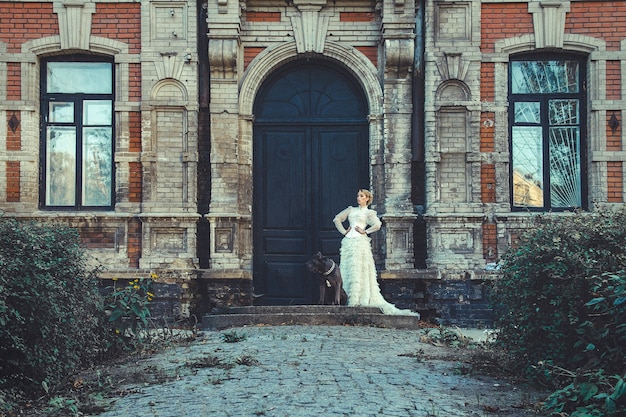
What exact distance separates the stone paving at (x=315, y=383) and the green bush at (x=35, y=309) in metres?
0.80

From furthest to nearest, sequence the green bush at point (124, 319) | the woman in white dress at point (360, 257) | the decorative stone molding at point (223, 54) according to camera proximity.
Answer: the decorative stone molding at point (223, 54)
the woman in white dress at point (360, 257)
the green bush at point (124, 319)

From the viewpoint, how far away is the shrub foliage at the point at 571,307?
6.33 m

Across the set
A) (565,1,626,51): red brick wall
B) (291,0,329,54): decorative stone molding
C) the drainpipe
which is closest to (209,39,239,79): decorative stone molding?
(291,0,329,54): decorative stone molding

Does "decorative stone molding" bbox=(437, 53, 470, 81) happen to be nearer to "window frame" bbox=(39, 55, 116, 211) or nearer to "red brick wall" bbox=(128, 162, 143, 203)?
"red brick wall" bbox=(128, 162, 143, 203)

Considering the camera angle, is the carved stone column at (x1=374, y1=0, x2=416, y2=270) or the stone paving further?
the carved stone column at (x1=374, y1=0, x2=416, y2=270)

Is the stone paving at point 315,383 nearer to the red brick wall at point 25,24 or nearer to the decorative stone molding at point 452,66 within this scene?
the decorative stone molding at point 452,66

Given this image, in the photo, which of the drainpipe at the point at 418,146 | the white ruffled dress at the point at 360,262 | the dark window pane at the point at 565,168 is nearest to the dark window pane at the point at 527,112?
the dark window pane at the point at 565,168

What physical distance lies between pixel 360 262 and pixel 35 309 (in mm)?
6035

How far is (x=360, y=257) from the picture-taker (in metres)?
12.7

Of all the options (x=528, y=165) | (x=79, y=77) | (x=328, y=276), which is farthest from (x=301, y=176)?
(x=79, y=77)

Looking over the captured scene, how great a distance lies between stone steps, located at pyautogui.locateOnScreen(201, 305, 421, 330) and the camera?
11.9 m

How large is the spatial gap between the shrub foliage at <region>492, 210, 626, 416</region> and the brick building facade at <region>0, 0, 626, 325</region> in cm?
501

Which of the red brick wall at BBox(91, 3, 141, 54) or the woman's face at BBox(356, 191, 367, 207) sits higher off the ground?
the red brick wall at BBox(91, 3, 141, 54)

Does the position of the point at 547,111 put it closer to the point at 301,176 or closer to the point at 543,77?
the point at 543,77
